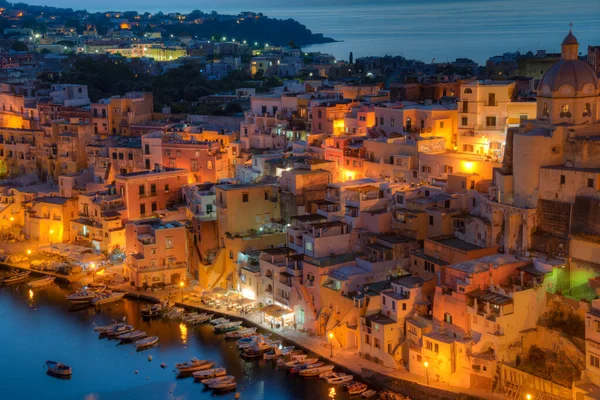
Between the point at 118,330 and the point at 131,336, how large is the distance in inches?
22.5

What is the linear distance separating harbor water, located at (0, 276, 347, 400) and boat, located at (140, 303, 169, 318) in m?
0.19

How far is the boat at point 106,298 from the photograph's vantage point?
→ 85.4 ft

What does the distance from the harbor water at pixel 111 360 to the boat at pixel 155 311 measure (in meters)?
0.19

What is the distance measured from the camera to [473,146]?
2672 cm

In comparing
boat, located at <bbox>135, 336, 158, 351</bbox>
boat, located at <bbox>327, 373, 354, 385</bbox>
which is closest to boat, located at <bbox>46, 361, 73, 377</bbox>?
boat, located at <bbox>135, 336, 158, 351</bbox>

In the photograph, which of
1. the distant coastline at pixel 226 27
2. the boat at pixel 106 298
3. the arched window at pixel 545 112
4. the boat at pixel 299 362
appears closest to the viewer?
the boat at pixel 299 362

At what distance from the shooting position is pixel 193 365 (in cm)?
2141

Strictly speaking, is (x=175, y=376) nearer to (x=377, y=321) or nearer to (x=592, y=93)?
(x=377, y=321)

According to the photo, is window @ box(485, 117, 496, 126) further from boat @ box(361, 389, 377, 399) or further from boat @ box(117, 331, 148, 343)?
boat @ box(117, 331, 148, 343)

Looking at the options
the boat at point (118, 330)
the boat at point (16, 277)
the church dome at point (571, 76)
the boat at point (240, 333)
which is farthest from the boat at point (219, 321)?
the church dome at point (571, 76)

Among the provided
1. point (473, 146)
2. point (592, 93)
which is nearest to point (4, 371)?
point (473, 146)

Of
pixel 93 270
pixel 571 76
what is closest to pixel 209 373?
pixel 93 270

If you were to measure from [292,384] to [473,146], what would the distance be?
32.2 ft

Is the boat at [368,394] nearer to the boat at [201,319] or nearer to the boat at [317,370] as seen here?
the boat at [317,370]
